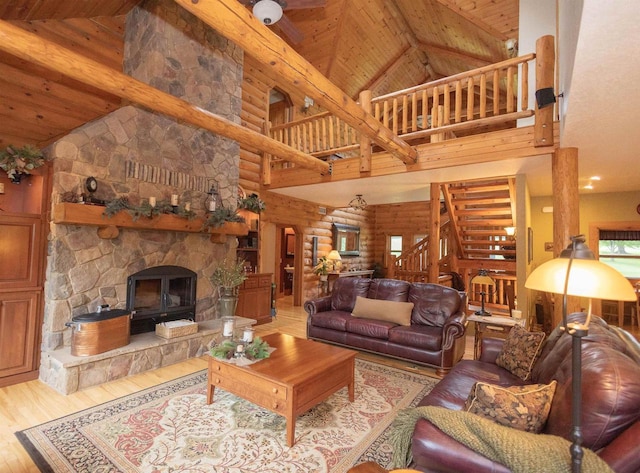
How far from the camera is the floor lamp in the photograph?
1146mm

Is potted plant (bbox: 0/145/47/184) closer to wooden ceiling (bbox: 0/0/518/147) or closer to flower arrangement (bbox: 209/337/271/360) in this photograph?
wooden ceiling (bbox: 0/0/518/147)

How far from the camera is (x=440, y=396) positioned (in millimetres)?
2080

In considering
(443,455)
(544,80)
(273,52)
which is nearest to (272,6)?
(273,52)

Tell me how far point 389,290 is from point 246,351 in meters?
2.34

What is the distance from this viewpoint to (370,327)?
3.98 metres

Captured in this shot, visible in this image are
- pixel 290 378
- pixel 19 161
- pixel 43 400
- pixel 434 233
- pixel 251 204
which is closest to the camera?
pixel 290 378

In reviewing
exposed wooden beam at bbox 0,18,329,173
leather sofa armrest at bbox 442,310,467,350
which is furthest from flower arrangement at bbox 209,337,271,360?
exposed wooden beam at bbox 0,18,329,173

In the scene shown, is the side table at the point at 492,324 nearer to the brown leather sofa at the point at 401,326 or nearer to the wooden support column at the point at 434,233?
the brown leather sofa at the point at 401,326

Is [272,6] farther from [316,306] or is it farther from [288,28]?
[316,306]

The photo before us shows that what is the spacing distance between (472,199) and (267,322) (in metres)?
4.40

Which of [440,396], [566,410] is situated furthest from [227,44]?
[566,410]

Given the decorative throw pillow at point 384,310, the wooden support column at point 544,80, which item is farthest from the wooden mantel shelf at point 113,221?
the wooden support column at point 544,80

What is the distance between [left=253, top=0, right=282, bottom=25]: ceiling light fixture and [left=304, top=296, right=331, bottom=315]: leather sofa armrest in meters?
3.63

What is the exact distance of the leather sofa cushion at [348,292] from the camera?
15.3 feet
